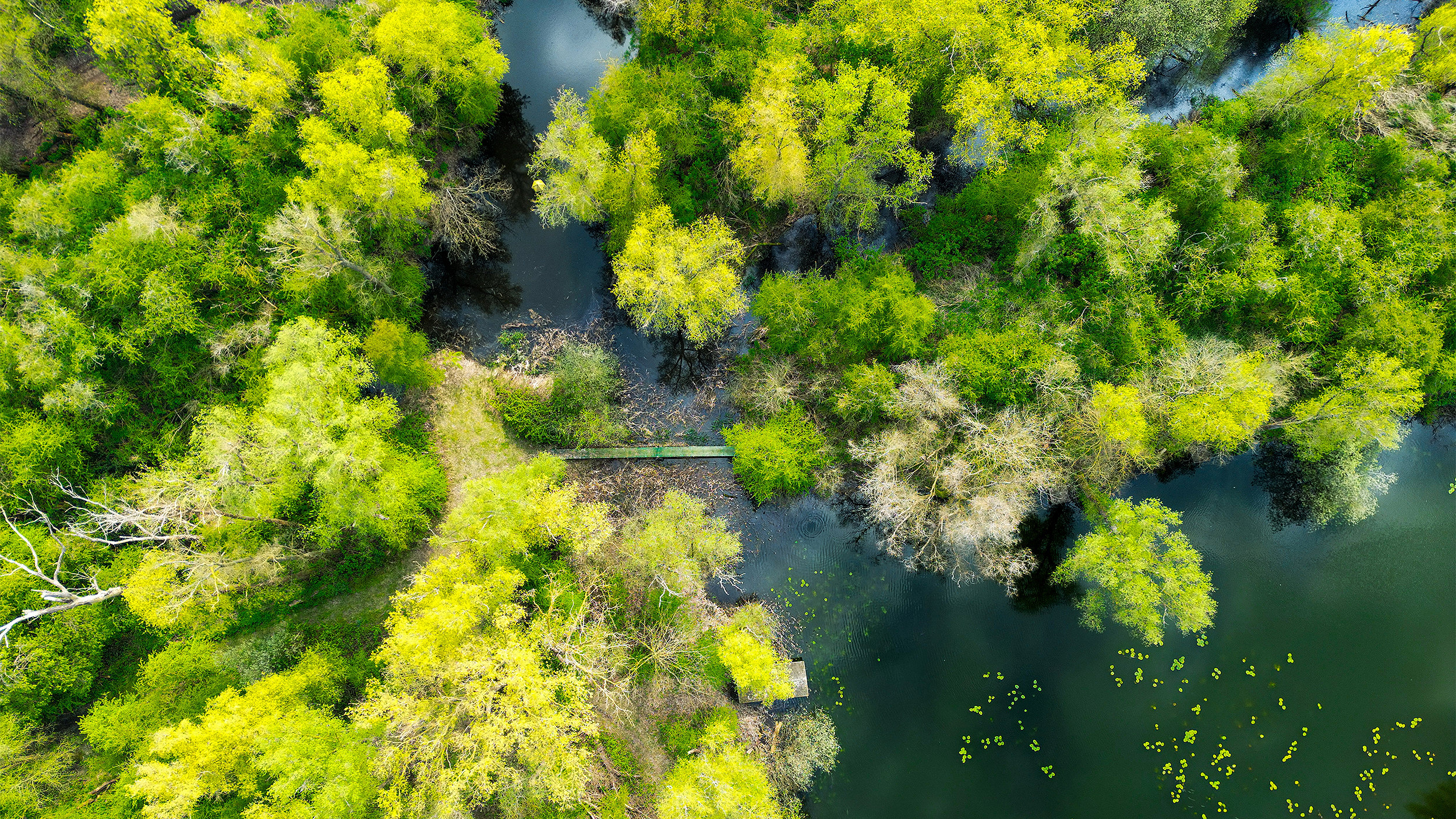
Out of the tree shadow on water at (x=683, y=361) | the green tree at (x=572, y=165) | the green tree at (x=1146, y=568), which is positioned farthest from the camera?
the tree shadow on water at (x=683, y=361)

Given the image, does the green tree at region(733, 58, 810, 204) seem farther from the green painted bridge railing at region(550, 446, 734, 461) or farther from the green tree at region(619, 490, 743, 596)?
the green tree at region(619, 490, 743, 596)

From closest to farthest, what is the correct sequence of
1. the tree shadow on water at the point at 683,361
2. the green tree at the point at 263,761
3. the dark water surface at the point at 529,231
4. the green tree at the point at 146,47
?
1. the green tree at the point at 263,761
2. the green tree at the point at 146,47
3. the tree shadow on water at the point at 683,361
4. the dark water surface at the point at 529,231

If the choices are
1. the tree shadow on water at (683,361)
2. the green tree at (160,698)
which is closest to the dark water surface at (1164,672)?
the tree shadow on water at (683,361)

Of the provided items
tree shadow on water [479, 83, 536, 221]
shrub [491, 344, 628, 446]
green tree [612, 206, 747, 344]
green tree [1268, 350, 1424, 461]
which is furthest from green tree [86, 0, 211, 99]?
green tree [1268, 350, 1424, 461]

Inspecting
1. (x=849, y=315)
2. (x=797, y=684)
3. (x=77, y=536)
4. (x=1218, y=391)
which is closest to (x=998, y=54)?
(x=849, y=315)

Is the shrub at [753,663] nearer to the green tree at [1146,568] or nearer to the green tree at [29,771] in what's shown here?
the green tree at [1146,568]

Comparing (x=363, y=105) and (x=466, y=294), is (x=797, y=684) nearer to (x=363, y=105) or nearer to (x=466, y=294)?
(x=466, y=294)
